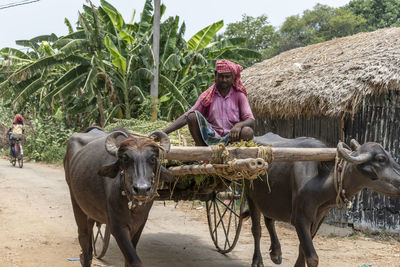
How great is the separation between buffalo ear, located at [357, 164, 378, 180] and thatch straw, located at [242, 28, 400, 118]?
138 inches

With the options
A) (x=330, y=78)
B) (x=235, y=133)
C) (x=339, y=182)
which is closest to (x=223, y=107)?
(x=235, y=133)

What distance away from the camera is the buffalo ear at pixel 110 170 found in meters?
3.91

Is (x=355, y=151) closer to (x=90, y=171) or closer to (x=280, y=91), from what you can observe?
(x=90, y=171)

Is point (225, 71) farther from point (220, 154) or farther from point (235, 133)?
point (220, 154)

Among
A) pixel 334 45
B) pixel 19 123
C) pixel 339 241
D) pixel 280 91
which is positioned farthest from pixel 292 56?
pixel 19 123

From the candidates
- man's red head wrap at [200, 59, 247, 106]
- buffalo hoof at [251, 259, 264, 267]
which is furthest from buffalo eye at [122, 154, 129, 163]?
buffalo hoof at [251, 259, 264, 267]

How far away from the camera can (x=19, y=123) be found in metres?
16.8

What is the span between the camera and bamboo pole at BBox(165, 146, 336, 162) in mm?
4016

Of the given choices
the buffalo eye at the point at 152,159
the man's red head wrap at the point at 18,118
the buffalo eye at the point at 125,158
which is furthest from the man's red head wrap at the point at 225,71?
the man's red head wrap at the point at 18,118

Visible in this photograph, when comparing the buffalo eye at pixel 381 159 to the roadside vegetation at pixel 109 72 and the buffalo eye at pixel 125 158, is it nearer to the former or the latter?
the buffalo eye at pixel 125 158

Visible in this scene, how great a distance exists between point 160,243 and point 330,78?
4.34 m

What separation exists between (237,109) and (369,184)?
1.83 metres

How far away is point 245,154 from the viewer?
13.5ft

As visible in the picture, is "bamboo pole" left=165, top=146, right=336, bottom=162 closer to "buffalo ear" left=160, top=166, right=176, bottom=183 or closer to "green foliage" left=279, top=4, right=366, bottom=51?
"buffalo ear" left=160, top=166, right=176, bottom=183
